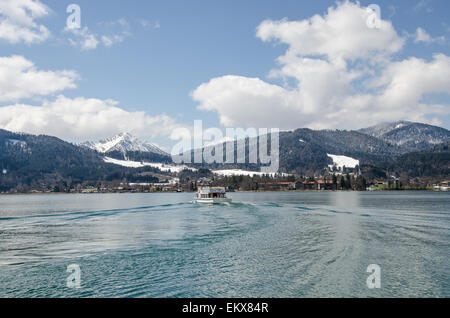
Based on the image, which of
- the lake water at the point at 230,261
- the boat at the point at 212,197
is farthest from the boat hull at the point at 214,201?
the lake water at the point at 230,261

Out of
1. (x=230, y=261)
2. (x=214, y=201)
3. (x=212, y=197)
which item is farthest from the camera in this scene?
(x=212, y=197)

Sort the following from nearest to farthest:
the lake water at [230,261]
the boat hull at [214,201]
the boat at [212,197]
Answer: the lake water at [230,261] < the boat hull at [214,201] < the boat at [212,197]

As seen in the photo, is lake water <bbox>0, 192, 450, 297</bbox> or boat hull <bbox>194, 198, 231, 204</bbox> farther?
boat hull <bbox>194, 198, 231, 204</bbox>

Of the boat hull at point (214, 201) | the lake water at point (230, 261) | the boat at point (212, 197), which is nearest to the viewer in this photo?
the lake water at point (230, 261)

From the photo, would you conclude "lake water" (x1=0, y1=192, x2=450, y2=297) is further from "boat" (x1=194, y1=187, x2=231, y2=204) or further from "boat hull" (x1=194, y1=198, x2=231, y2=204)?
"boat" (x1=194, y1=187, x2=231, y2=204)

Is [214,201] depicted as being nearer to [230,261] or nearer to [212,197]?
[212,197]

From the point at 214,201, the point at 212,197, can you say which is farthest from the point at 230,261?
the point at 212,197

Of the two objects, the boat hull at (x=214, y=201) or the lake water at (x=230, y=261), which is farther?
the boat hull at (x=214, y=201)

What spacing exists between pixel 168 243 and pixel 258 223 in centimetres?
1938

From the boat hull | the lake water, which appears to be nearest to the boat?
the boat hull

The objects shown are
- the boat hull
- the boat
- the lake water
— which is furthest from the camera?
the boat

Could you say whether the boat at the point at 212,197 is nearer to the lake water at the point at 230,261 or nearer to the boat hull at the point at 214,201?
the boat hull at the point at 214,201

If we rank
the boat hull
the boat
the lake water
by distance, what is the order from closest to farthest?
the lake water → the boat hull → the boat
